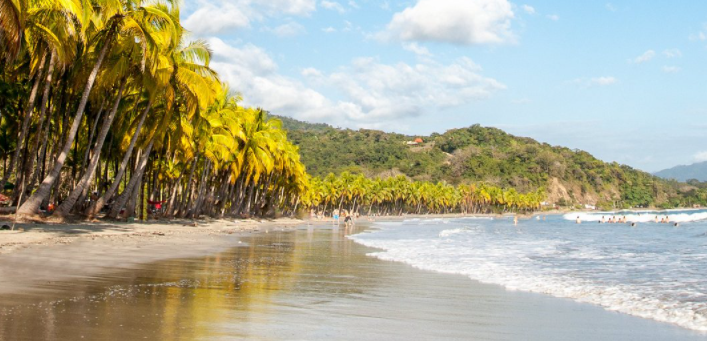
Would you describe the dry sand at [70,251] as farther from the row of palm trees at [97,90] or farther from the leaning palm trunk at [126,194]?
the leaning palm trunk at [126,194]

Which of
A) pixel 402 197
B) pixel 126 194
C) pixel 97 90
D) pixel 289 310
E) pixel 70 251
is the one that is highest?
pixel 97 90

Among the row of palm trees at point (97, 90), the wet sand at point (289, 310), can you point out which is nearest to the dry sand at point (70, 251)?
the wet sand at point (289, 310)

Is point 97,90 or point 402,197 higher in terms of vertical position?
point 97,90

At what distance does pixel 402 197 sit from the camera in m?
126

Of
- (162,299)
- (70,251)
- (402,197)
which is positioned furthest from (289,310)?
(402,197)

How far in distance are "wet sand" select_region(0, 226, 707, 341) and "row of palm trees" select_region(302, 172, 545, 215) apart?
71.2 m

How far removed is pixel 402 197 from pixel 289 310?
393 ft

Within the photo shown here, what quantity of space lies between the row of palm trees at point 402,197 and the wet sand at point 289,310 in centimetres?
7118

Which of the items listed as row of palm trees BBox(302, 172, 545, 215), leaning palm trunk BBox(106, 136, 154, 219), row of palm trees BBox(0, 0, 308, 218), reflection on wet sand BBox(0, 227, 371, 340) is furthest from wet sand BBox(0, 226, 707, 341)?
row of palm trees BBox(302, 172, 545, 215)

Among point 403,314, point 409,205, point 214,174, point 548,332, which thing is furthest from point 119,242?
point 409,205

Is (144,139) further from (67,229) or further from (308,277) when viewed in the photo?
(308,277)

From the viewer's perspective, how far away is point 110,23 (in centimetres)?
2091

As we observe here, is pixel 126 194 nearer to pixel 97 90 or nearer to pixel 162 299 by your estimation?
pixel 97 90

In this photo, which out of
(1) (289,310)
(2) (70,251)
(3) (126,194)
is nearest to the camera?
(1) (289,310)
